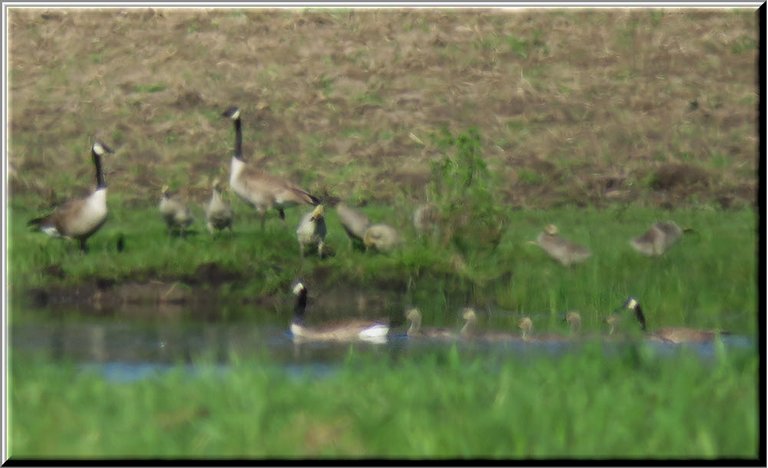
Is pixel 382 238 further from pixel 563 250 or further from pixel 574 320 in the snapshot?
pixel 574 320

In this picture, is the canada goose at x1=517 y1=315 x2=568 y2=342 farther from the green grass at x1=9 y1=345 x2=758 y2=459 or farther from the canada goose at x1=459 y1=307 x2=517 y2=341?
the green grass at x1=9 y1=345 x2=758 y2=459

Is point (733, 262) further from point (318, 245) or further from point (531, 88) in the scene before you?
point (531, 88)

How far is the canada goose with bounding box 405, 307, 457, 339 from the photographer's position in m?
11.8

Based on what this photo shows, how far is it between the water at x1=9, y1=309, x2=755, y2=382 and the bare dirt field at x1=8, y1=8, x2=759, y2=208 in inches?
247

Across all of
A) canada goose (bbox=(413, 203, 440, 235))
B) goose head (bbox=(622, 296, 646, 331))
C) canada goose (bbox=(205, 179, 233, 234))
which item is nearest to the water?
goose head (bbox=(622, 296, 646, 331))

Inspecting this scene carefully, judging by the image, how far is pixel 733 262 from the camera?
14672mm

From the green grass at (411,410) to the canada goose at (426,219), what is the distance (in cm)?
570

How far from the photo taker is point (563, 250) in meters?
14.8

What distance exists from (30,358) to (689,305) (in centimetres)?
567

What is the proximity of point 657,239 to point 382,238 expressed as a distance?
2683mm

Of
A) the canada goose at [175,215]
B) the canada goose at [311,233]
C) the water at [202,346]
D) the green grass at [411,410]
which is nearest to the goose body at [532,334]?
the water at [202,346]

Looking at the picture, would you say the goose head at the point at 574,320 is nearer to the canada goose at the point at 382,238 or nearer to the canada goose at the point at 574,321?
the canada goose at the point at 574,321

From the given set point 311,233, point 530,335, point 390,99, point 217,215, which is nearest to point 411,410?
point 530,335

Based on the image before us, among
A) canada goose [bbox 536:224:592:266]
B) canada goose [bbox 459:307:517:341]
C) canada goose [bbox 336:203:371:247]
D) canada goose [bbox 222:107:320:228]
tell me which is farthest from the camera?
canada goose [bbox 222:107:320:228]
